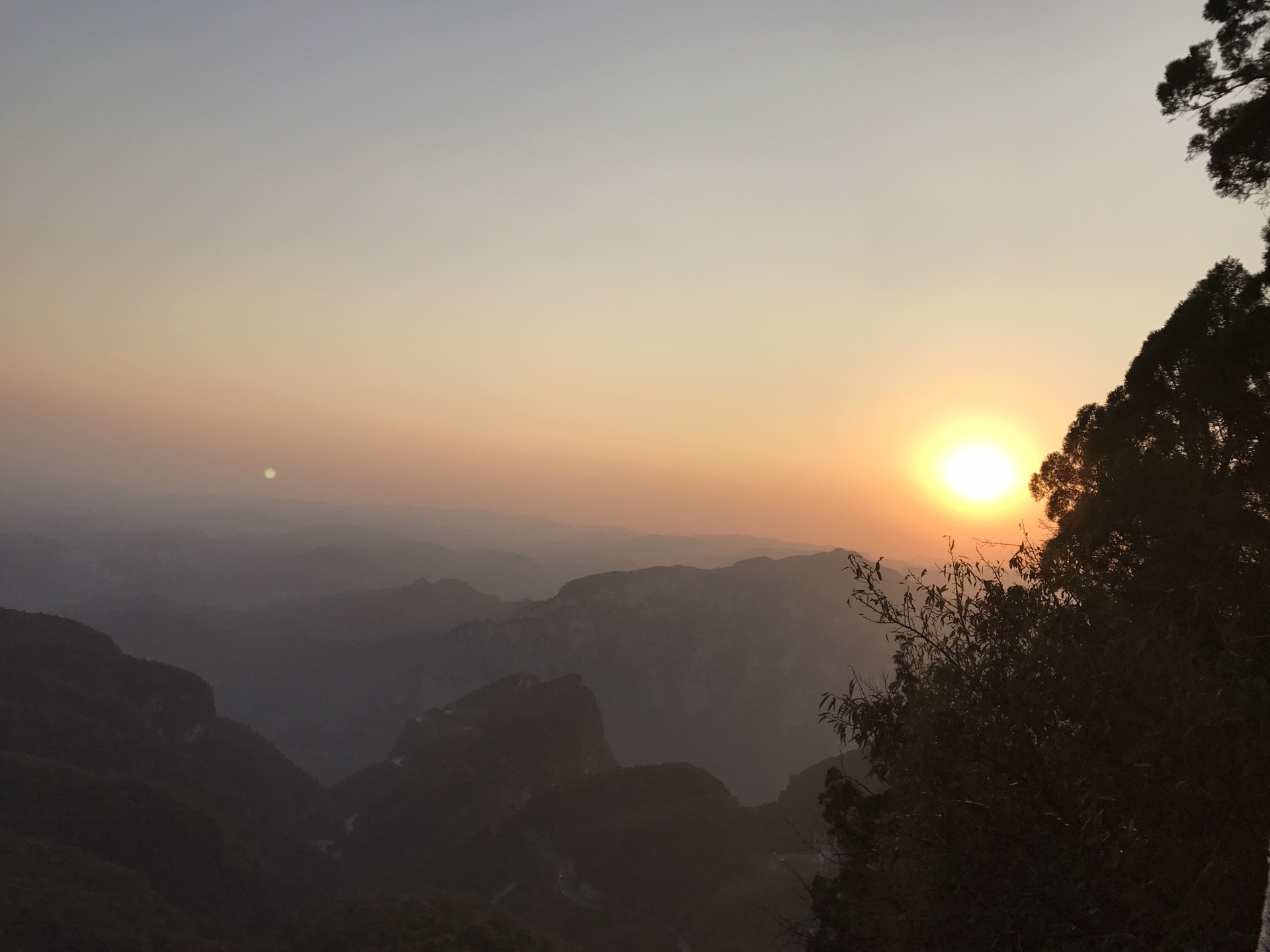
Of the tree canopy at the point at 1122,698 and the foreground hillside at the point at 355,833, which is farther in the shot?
the foreground hillside at the point at 355,833

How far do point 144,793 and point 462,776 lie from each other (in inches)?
2002

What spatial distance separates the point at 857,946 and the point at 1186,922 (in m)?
11.3

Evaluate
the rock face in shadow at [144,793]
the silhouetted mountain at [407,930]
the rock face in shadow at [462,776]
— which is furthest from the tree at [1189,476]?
the rock face in shadow at [462,776]

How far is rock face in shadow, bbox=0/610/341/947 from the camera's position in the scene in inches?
2574

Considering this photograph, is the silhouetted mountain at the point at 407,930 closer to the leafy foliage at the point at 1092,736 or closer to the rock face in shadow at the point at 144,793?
the rock face in shadow at the point at 144,793

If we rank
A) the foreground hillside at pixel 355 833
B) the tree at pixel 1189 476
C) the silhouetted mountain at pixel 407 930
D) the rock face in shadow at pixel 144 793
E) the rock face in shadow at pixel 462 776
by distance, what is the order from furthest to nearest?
the rock face in shadow at pixel 462 776
the rock face in shadow at pixel 144 793
the foreground hillside at pixel 355 833
the silhouetted mountain at pixel 407 930
the tree at pixel 1189 476

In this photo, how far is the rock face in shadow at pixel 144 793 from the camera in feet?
214

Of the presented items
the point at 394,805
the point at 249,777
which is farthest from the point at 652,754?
the point at 249,777

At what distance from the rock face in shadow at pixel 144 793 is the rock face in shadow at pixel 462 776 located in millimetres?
7775

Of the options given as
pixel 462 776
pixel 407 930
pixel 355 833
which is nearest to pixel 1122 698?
pixel 407 930

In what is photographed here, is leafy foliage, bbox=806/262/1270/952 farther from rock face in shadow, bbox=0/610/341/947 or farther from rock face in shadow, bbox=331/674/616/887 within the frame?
rock face in shadow, bbox=331/674/616/887

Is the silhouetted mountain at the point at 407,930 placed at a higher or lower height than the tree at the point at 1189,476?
lower

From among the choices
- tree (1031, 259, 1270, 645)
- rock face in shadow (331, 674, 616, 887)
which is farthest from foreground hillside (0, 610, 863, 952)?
tree (1031, 259, 1270, 645)

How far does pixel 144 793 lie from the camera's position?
78562 millimetres
